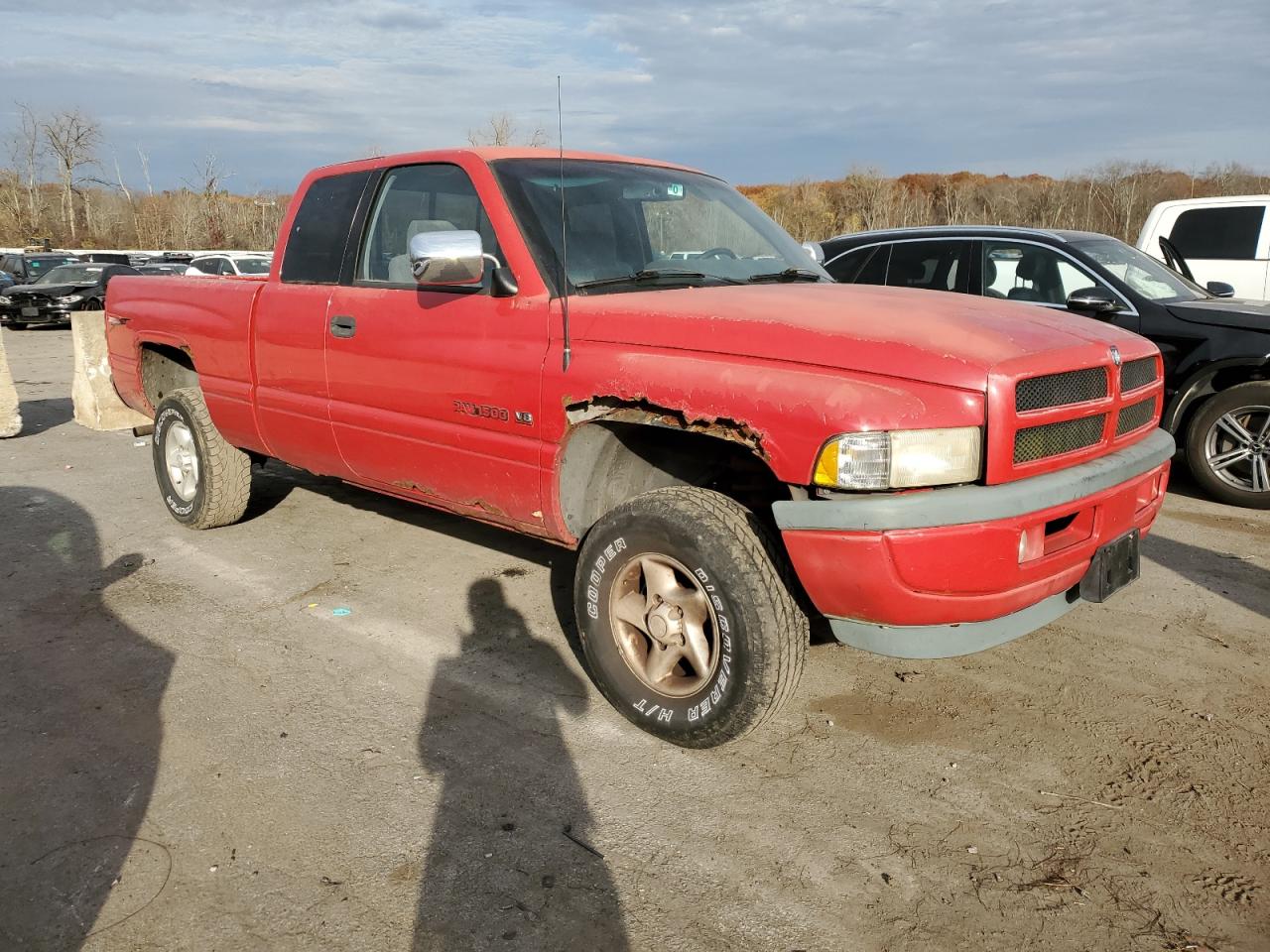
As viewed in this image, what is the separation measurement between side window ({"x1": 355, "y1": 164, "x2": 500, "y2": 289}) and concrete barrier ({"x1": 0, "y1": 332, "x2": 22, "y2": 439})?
19.6 ft

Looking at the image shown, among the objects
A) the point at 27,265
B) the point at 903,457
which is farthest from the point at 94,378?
the point at 27,265

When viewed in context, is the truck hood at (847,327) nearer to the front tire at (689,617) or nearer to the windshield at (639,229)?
the windshield at (639,229)

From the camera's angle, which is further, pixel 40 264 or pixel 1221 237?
pixel 40 264

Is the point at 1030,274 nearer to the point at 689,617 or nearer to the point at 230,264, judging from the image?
the point at 689,617

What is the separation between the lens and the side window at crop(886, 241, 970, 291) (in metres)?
7.33

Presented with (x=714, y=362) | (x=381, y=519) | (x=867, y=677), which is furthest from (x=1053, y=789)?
(x=381, y=519)

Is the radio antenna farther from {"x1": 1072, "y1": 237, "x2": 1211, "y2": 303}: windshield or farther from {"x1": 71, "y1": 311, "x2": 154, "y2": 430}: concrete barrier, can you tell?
{"x1": 71, "y1": 311, "x2": 154, "y2": 430}: concrete barrier

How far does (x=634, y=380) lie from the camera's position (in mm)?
3086

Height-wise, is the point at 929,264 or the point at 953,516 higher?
the point at 929,264

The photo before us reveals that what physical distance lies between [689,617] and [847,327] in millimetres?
1061

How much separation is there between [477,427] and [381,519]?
2.46 meters

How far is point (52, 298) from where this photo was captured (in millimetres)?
21156

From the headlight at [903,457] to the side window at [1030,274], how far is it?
4.88 m

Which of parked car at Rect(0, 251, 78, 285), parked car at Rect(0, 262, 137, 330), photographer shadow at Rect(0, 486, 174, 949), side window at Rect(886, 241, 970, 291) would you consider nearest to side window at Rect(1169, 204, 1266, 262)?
side window at Rect(886, 241, 970, 291)
